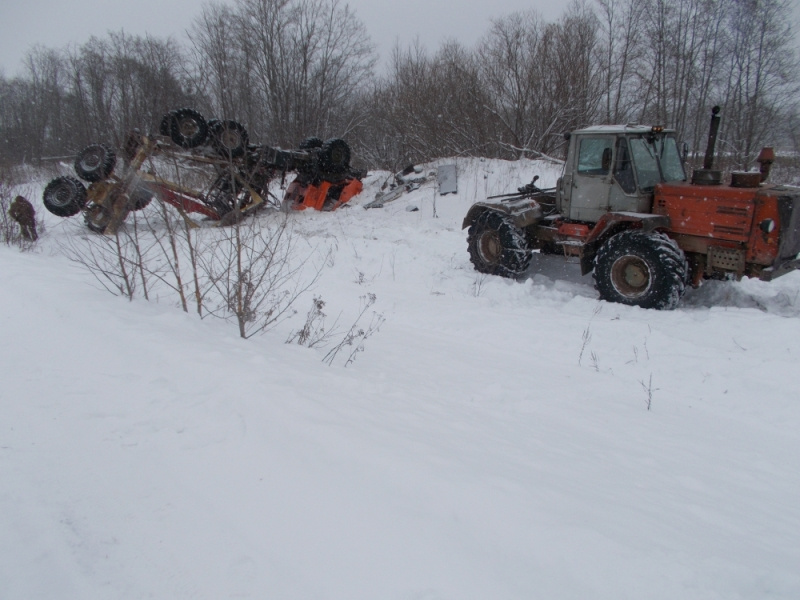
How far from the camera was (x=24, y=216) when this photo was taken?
1040 centimetres

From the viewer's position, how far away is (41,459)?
2350 millimetres

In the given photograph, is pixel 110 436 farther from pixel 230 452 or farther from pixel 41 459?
pixel 230 452

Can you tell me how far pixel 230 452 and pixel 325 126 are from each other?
19.9 meters

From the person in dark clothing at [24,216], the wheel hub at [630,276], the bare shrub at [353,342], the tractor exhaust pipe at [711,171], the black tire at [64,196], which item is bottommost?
the bare shrub at [353,342]

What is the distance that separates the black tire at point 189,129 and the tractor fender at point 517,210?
7039 millimetres

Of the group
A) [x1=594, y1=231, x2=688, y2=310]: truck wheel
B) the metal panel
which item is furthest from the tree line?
[x1=594, y1=231, x2=688, y2=310]: truck wheel

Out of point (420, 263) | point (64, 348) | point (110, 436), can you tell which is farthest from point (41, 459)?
point (420, 263)

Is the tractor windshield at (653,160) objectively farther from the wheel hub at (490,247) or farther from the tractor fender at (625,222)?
the wheel hub at (490,247)

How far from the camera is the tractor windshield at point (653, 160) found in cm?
657

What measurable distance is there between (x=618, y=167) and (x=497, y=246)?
2.06m

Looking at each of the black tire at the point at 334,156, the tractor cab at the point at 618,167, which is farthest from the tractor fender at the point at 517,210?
the black tire at the point at 334,156

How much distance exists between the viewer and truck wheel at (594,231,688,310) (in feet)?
19.8

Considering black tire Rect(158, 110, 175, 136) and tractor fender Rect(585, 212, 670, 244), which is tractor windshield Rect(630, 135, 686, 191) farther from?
black tire Rect(158, 110, 175, 136)

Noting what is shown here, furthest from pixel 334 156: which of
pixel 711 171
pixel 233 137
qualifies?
pixel 711 171
